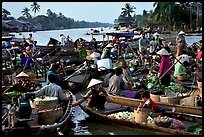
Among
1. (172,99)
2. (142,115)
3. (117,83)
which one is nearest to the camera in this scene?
(142,115)

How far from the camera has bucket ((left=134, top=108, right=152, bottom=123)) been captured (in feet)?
24.7

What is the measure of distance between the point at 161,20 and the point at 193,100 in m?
50.6

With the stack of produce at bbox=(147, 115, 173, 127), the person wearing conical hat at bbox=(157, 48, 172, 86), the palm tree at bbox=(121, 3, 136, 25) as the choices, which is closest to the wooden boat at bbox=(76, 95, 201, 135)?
the stack of produce at bbox=(147, 115, 173, 127)

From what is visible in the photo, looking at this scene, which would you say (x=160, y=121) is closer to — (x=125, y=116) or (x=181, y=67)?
(x=125, y=116)

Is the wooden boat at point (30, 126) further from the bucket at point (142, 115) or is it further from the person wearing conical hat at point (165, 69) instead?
the person wearing conical hat at point (165, 69)

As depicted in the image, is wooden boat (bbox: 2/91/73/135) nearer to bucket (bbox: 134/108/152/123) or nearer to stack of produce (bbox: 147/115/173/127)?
bucket (bbox: 134/108/152/123)

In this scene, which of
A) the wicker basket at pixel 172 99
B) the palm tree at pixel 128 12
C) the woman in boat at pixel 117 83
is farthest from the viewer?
the palm tree at pixel 128 12

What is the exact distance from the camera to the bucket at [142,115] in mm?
7543

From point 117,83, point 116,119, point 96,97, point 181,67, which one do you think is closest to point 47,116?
point 116,119

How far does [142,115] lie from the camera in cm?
762

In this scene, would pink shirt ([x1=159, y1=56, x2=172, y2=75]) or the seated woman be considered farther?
the seated woman

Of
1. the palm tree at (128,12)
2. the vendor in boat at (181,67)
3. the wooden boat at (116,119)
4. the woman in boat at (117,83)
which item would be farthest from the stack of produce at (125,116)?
the palm tree at (128,12)

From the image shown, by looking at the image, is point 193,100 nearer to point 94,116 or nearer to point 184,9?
point 94,116

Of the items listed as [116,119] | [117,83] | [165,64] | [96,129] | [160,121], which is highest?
[165,64]
